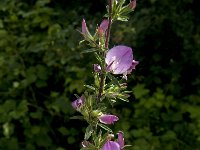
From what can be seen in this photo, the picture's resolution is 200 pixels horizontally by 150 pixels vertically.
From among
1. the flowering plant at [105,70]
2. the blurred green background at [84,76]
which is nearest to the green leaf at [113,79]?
the flowering plant at [105,70]

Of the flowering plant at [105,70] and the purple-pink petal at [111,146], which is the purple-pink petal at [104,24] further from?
the purple-pink petal at [111,146]

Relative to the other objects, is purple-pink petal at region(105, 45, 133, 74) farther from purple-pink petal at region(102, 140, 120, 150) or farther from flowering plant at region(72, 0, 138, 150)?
purple-pink petal at region(102, 140, 120, 150)

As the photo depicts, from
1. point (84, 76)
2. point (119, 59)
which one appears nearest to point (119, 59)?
point (119, 59)

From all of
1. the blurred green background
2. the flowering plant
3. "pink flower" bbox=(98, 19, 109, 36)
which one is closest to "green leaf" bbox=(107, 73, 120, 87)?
the flowering plant

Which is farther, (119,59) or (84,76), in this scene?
(84,76)

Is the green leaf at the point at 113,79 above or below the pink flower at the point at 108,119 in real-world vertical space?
above

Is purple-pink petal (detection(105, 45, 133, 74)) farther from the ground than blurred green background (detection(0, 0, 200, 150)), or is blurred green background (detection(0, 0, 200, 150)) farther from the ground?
purple-pink petal (detection(105, 45, 133, 74))

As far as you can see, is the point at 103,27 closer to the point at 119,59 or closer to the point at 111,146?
the point at 119,59
